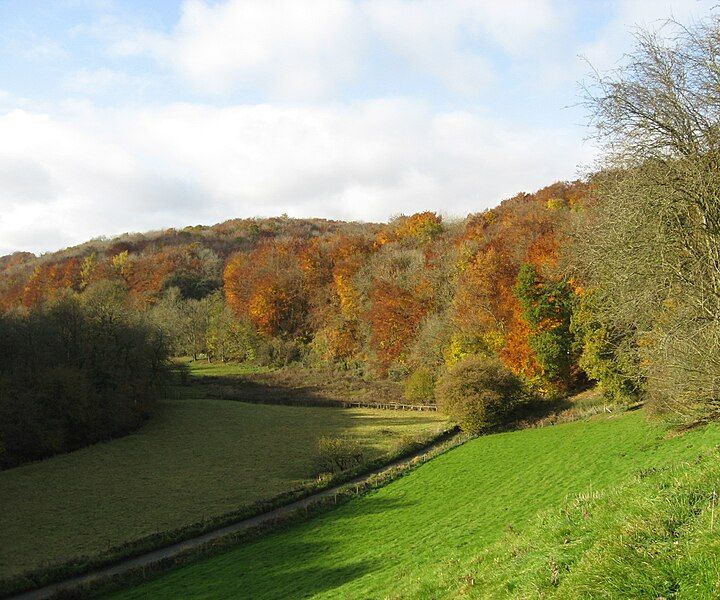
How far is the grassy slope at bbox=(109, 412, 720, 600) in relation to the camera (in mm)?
14305

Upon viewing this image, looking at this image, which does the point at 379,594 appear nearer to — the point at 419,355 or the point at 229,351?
the point at 419,355

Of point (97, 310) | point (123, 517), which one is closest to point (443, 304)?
point (97, 310)

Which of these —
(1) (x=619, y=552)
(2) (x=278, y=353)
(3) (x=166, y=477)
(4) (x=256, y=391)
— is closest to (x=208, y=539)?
(3) (x=166, y=477)

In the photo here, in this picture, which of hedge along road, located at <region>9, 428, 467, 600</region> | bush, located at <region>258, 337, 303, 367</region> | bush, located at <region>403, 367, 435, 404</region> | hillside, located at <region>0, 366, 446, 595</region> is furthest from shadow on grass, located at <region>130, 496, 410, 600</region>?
bush, located at <region>258, 337, 303, 367</region>

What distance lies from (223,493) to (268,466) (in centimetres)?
510

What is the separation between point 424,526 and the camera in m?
19.4

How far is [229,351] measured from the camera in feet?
265

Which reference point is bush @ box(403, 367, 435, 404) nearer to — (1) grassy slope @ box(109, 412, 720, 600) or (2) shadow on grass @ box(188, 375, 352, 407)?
(2) shadow on grass @ box(188, 375, 352, 407)

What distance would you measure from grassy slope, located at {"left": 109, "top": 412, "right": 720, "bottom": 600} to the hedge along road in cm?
95

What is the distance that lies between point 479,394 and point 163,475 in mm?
22323

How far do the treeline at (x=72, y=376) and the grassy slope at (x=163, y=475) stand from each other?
194 cm

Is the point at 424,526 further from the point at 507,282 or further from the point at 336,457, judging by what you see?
the point at 507,282

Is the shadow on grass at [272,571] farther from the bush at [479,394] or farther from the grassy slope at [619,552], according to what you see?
the bush at [479,394]

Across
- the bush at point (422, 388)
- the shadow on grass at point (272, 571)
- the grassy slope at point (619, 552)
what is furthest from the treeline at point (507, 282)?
→ the shadow on grass at point (272, 571)
